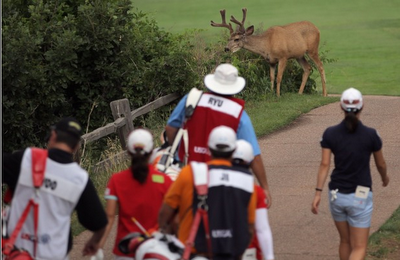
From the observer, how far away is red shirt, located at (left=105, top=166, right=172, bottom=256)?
22.5 feet

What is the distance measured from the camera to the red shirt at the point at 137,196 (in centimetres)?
686

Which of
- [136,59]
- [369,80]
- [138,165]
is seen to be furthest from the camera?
[369,80]

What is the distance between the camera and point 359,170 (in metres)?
8.38

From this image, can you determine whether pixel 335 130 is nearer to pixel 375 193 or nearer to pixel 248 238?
pixel 248 238

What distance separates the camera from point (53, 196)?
631cm

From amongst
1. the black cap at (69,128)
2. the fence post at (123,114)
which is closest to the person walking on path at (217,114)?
the black cap at (69,128)

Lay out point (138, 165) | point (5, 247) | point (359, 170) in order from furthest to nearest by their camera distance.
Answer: point (359, 170), point (138, 165), point (5, 247)

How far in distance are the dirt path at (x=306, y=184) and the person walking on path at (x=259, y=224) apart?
9.54ft

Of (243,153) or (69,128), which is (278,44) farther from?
(69,128)

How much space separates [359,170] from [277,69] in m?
14.2

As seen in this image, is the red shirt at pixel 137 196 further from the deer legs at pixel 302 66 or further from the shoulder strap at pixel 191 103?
the deer legs at pixel 302 66

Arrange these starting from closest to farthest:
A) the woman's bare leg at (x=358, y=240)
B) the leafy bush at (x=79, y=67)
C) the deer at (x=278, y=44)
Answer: the woman's bare leg at (x=358, y=240)
the leafy bush at (x=79, y=67)
the deer at (x=278, y=44)

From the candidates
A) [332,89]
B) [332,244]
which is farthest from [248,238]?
[332,89]

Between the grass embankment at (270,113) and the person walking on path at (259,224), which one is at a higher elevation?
the person walking on path at (259,224)
